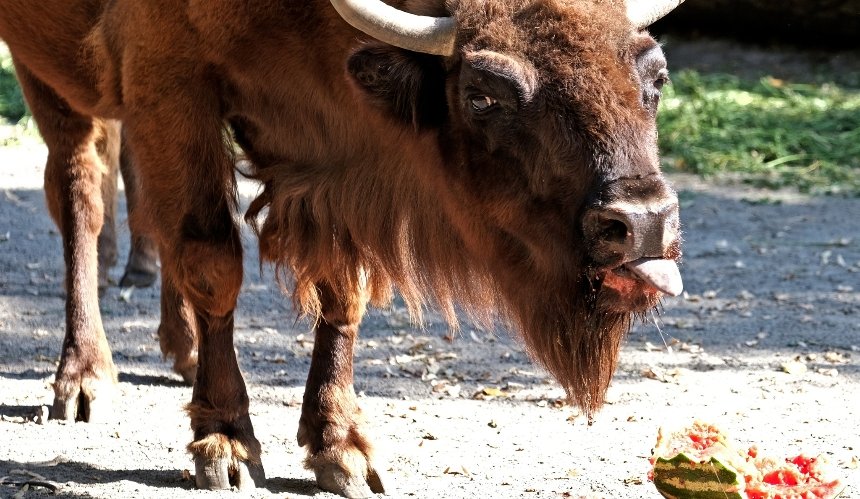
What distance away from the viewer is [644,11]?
3695mm

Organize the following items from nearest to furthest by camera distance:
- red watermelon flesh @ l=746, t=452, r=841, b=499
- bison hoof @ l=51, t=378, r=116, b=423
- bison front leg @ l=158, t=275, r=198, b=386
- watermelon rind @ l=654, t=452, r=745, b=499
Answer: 1. watermelon rind @ l=654, t=452, r=745, b=499
2. red watermelon flesh @ l=746, t=452, r=841, b=499
3. bison hoof @ l=51, t=378, r=116, b=423
4. bison front leg @ l=158, t=275, r=198, b=386

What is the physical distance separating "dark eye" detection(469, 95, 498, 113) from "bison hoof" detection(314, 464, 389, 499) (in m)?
1.40

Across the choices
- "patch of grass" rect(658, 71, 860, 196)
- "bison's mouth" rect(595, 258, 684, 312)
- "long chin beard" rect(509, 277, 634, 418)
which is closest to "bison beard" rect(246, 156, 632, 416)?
"long chin beard" rect(509, 277, 634, 418)

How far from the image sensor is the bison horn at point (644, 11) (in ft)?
12.0

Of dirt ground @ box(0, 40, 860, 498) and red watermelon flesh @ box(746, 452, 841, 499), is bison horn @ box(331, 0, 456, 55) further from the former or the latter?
red watermelon flesh @ box(746, 452, 841, 499)

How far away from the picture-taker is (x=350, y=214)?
431cm

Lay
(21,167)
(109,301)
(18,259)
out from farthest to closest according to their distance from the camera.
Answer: (21,167), (18,259), (109,301)

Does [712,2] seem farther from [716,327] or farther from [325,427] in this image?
[325,427]

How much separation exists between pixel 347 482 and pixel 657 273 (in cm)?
153

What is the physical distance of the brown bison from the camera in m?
3.38

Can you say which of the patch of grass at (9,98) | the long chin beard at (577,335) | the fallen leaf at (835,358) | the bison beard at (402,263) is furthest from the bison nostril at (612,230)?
the patch of grass at (9,98)

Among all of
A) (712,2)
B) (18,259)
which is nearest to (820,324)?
(18,259)

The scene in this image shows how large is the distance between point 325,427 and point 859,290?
3.92 metres

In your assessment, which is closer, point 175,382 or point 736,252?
point 175,382
